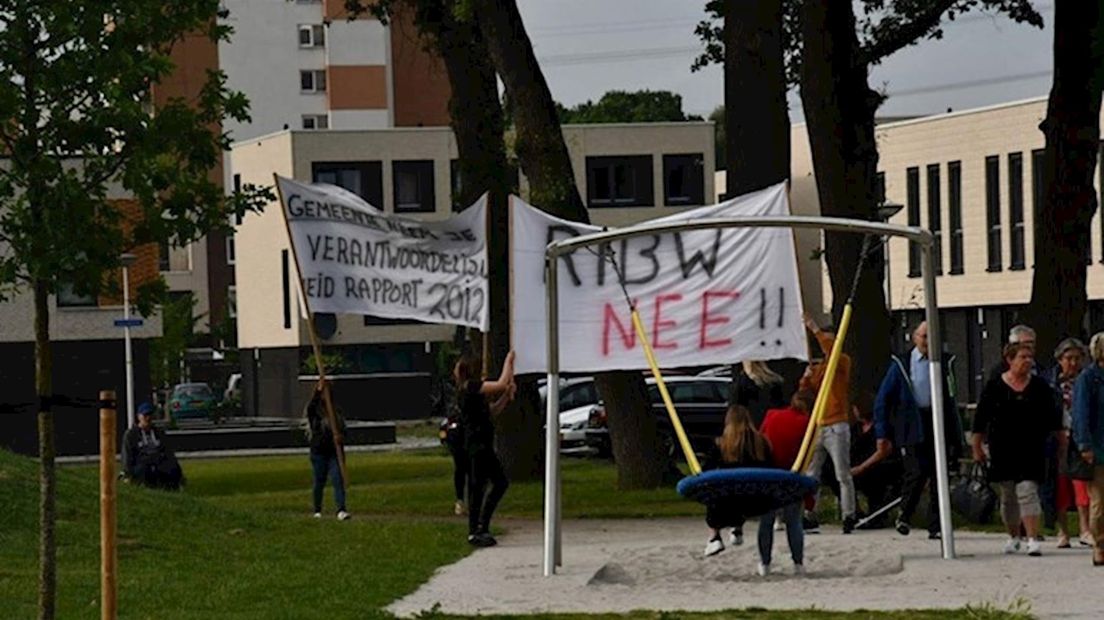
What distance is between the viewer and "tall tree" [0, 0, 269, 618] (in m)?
14.2

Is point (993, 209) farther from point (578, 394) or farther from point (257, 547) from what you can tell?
point (257, 547)

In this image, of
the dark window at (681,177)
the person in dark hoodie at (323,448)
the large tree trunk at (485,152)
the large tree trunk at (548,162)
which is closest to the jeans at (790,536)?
the person in dark hoodie at (323,448)

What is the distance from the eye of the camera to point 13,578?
18641mm

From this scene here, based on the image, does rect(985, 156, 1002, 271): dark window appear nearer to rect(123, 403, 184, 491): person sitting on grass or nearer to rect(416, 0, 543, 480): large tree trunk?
rect(416, 0, 543, 480): large tree trunk

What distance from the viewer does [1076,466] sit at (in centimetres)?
1902

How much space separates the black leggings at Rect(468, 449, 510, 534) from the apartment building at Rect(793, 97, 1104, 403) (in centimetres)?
4817

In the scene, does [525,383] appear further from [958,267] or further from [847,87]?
[958,267]

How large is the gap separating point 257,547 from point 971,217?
178 feet

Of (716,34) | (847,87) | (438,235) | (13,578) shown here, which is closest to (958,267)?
(716,34)

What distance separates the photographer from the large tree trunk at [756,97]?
99.7 ft

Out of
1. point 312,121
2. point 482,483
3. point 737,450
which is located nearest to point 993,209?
point 482,483

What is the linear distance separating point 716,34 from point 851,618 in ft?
73.9

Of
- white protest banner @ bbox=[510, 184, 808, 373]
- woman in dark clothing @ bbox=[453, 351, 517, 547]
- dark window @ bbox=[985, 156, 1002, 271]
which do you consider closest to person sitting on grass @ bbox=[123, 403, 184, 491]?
woman in dark clothing @ bbox=[453, 351, 517, 547]

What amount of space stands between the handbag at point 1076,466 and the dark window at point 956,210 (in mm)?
56930
